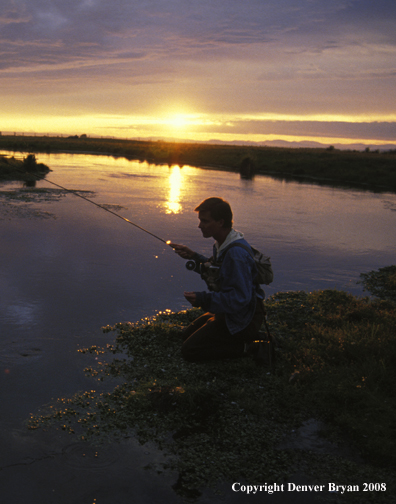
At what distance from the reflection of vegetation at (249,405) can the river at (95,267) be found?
1.23 feet

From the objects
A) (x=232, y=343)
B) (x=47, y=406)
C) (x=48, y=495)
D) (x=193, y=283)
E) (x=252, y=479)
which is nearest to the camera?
(x=48, y=495)

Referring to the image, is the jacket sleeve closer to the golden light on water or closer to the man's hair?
the man's hair

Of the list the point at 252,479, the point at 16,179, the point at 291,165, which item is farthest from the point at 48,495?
the point at 291,165

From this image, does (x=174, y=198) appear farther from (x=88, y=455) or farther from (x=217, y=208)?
(x=88, y=455)

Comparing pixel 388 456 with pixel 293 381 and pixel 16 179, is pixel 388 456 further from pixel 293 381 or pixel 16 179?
pixel 16 179

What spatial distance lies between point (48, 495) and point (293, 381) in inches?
111

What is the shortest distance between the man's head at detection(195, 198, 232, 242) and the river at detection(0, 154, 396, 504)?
2.23 m

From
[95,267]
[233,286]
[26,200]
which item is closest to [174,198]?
[26,200]

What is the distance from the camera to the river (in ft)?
14.6

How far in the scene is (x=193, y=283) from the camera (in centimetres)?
863

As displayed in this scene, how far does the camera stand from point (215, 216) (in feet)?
15.9

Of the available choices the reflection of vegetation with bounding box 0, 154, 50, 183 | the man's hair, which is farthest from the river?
the reflection of vegetation with bounding box 0, 154, 50, 183

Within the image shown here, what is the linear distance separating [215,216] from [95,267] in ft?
17.1

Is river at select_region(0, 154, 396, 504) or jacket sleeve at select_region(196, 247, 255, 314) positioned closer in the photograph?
river at select_region(0, 154, 396, 504)
